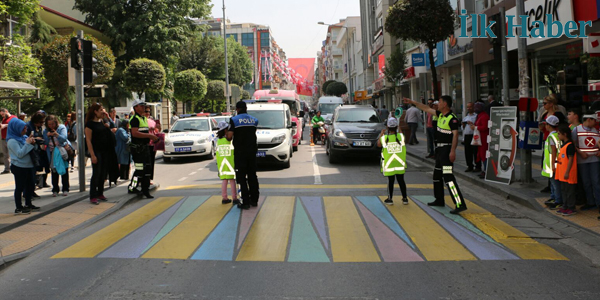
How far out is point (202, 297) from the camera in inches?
170

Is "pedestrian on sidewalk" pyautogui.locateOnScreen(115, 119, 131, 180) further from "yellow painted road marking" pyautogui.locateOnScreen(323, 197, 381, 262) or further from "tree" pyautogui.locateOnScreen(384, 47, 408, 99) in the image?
"tree" pyautogui.locateOnScreen(384, 47, 408, 99)

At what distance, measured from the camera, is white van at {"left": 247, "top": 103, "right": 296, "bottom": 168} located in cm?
1411

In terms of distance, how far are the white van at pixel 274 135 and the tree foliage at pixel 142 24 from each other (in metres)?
20.7

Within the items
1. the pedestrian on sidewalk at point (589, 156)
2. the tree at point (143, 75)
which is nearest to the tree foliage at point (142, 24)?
the tree at point (143, 75)

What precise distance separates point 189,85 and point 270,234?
125 feet

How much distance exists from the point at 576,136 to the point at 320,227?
13.3 ft

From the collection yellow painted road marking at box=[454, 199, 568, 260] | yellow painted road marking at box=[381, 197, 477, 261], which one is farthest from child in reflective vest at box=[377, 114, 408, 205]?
yellow painted road marking at box=[454, 199, 568, 260]

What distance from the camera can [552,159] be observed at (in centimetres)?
779

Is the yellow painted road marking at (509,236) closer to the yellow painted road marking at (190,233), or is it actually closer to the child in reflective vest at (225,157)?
the yellow painted road marking at (190,233)

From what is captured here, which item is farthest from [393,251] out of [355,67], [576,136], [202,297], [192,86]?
[355,67]

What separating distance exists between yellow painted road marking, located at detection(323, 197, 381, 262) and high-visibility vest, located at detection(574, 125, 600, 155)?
343 centimetres

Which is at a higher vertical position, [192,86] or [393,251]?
[192,86]

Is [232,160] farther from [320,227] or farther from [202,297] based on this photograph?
[202,297]

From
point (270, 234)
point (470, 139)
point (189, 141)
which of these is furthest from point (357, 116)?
point (270, 234)
